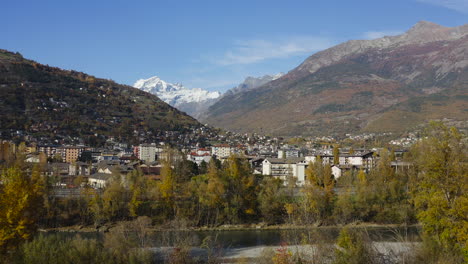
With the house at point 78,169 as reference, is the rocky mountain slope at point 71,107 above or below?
above

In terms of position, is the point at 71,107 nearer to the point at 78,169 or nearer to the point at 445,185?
the point at 78,169

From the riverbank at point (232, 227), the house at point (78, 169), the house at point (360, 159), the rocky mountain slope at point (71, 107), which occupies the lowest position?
the riverbank at point (232, 227)

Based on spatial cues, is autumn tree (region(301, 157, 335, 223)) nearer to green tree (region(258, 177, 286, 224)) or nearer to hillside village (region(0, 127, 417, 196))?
green tree (region(258, 177, 286, 224))

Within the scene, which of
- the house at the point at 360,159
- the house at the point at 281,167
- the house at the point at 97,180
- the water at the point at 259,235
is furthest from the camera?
the house at the point at 360,159

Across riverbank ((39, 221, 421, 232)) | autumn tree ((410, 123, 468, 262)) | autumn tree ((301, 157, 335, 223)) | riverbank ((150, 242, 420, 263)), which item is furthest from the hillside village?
→ autumn tree ((410, 123, 468, 262))

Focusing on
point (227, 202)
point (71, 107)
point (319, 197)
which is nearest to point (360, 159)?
point (319, 197)

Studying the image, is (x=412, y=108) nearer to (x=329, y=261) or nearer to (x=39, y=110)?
(x=39, y=110)

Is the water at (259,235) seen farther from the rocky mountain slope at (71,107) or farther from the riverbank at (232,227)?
the rocky mountain slope at (71,107)

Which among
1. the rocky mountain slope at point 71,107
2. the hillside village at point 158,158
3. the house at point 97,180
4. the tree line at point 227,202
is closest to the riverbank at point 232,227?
the tree line at point 227,202

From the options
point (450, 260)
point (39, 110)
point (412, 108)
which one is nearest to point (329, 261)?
point (450, 260)
